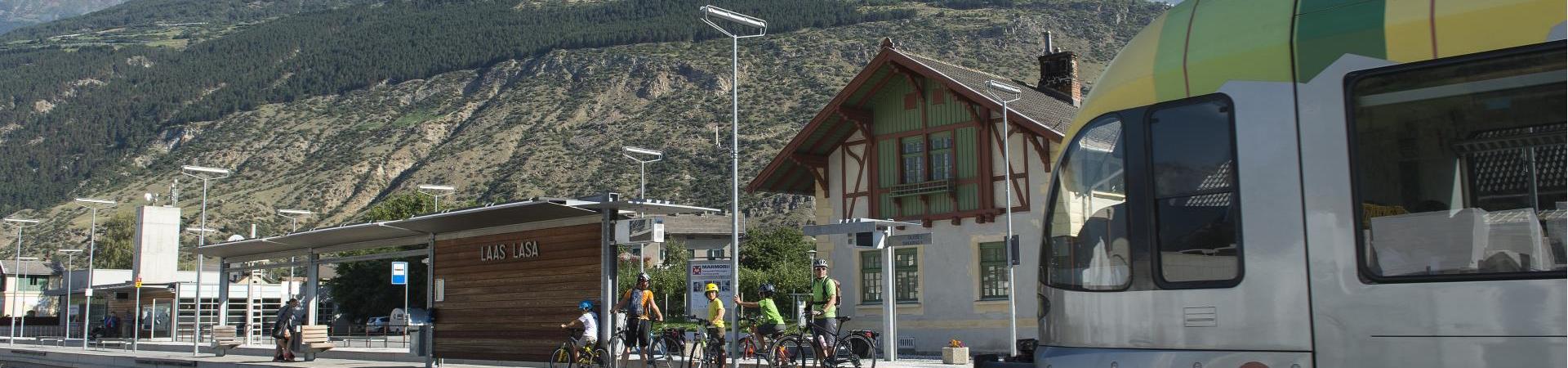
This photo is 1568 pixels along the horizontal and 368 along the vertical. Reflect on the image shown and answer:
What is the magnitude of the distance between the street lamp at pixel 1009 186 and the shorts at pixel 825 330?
8.73m

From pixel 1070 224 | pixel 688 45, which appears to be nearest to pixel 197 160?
pixel 688 45

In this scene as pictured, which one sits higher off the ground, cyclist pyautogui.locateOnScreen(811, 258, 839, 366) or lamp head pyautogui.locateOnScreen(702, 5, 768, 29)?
lamp head pyautogui.locateOnScreen(702, 5, 768, 29)

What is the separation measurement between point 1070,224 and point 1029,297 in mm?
20071

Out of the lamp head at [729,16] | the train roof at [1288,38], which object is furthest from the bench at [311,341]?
the train roof at [1288,38]

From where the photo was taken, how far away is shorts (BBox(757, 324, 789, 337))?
16422 millimetres

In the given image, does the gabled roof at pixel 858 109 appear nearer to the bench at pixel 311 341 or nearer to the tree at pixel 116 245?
the bench at pixel 311 341

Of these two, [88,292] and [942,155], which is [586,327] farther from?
[88,292]

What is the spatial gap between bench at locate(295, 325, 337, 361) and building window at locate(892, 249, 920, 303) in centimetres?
1249

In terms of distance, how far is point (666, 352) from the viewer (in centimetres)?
1770

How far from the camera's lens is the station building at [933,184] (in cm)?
2823

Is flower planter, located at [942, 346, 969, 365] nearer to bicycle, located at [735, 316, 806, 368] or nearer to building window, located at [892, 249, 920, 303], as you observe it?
bicycle, located at [735, 316, 806, 368]

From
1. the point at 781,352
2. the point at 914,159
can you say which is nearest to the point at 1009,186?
the point at 914,159

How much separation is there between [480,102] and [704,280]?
129m

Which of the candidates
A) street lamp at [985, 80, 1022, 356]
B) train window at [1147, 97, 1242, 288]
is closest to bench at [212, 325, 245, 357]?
street lamp at [985, 80, 1022, 356]
